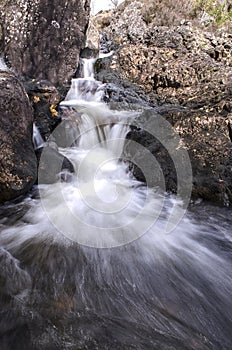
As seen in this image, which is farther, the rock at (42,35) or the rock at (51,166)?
the rock at (42,35)

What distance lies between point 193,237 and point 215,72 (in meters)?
6.24

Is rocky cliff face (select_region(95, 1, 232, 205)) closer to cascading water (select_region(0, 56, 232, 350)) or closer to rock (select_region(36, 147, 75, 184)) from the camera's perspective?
cascading water (select_region(0, 56, 232, 350))

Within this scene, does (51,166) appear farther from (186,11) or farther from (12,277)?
(186,11)

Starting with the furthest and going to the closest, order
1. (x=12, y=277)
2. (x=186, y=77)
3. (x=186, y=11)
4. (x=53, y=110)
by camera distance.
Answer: (x=186, y=11) < (x=186, y=77) < (x=53, y=110) < (x=12, y=277)

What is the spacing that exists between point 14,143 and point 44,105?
194cm

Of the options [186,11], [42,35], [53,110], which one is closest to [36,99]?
[53,110]

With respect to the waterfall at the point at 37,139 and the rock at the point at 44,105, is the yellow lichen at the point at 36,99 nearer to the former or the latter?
the rock at the point at 44,105

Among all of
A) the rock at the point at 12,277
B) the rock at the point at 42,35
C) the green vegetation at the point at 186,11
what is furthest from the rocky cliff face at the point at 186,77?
the rock at the point at 12,277

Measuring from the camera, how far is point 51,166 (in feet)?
15.2

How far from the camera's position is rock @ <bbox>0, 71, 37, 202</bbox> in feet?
12.5

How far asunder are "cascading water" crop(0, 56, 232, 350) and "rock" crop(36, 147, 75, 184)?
15 cm

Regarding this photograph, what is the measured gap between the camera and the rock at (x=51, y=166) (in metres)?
4.53

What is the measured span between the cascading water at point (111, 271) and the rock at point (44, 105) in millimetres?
1237

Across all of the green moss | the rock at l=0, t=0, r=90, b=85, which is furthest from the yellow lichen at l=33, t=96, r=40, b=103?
the green moss
